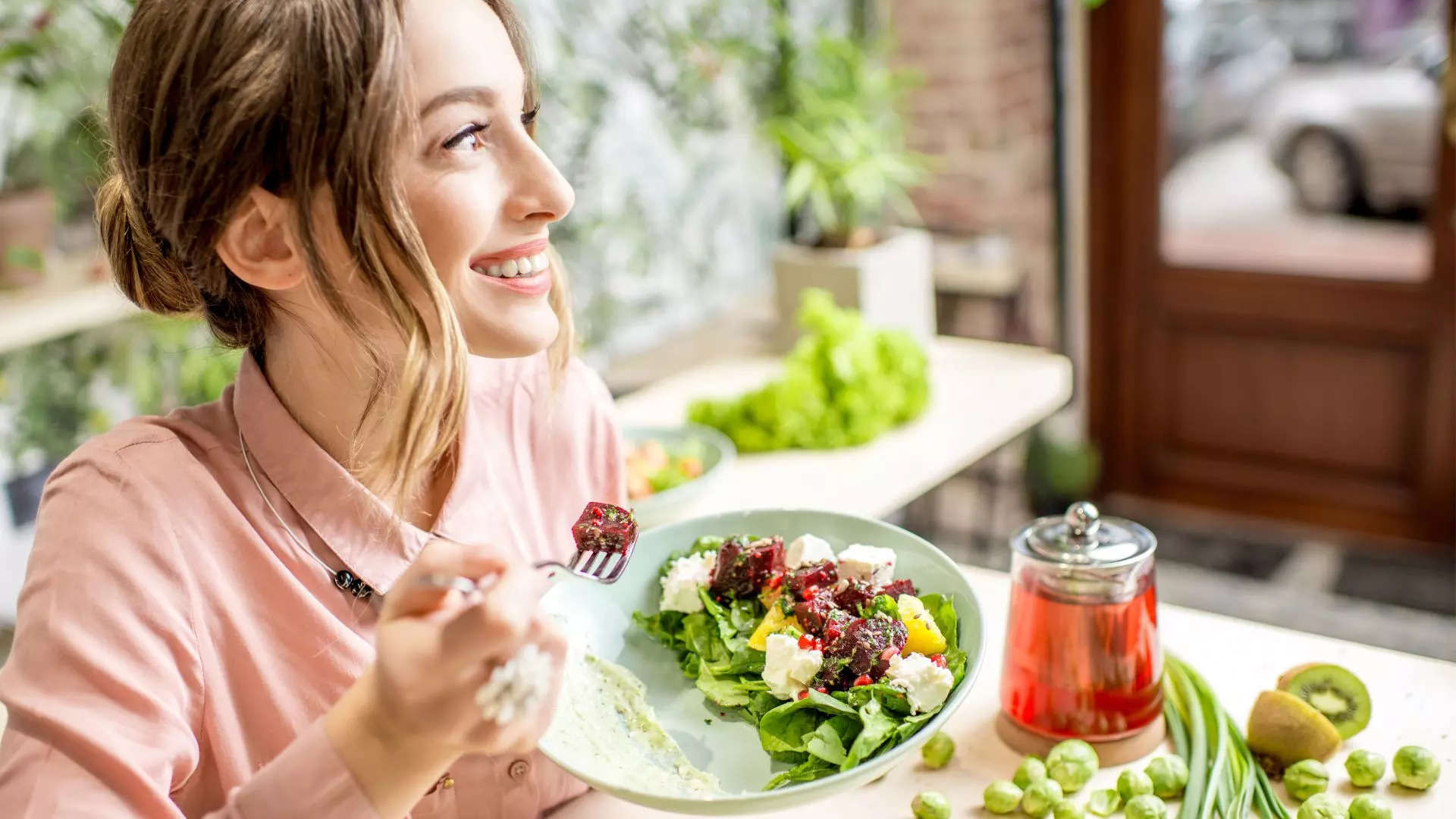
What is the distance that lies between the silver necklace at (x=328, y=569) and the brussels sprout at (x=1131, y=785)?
690mm

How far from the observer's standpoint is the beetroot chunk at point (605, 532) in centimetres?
102

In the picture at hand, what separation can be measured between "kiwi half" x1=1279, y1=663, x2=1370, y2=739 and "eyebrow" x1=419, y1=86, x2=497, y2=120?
3.16 ft

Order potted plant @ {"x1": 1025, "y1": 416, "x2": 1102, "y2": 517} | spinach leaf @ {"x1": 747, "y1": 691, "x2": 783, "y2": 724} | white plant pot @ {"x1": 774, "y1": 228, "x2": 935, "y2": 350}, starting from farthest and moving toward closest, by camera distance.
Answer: potted plant @ {"x1": 1025, "y1": 416, "x2": 1102, "y2": 517} < white plant pot @ {"x1": 774, "y1": 228, "x2": 935, "y2": 350} < spinach leaf @ {"x1": 747, "y1": 691, "x2": 783, "y2": 724}

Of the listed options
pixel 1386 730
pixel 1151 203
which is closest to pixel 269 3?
pixel 1386 730

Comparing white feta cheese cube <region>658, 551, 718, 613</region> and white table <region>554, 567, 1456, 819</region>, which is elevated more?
white feta cheese cube <region>658, 551, 718, 613</region>

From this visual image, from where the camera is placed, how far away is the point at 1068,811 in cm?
105

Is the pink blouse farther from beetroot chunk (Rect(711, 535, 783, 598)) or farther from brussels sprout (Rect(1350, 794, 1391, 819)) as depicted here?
brussels sprout (Rect(1350, 794, 1391, 819))

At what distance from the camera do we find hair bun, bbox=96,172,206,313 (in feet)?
3.31

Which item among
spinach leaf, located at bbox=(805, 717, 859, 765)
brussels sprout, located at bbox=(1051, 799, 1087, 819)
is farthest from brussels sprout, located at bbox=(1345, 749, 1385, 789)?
spinach leaf, located at bbox=(805, 717, 859, 765)

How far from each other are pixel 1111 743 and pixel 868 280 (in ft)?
5.49

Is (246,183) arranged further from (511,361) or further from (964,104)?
(964,104)

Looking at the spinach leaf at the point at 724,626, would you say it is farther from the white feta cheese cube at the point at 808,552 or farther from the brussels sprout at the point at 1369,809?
the brussels sprout at the point at 1369,809

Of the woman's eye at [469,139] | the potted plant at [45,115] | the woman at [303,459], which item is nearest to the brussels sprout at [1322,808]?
the woman at [303,459]

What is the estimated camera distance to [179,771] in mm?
911
